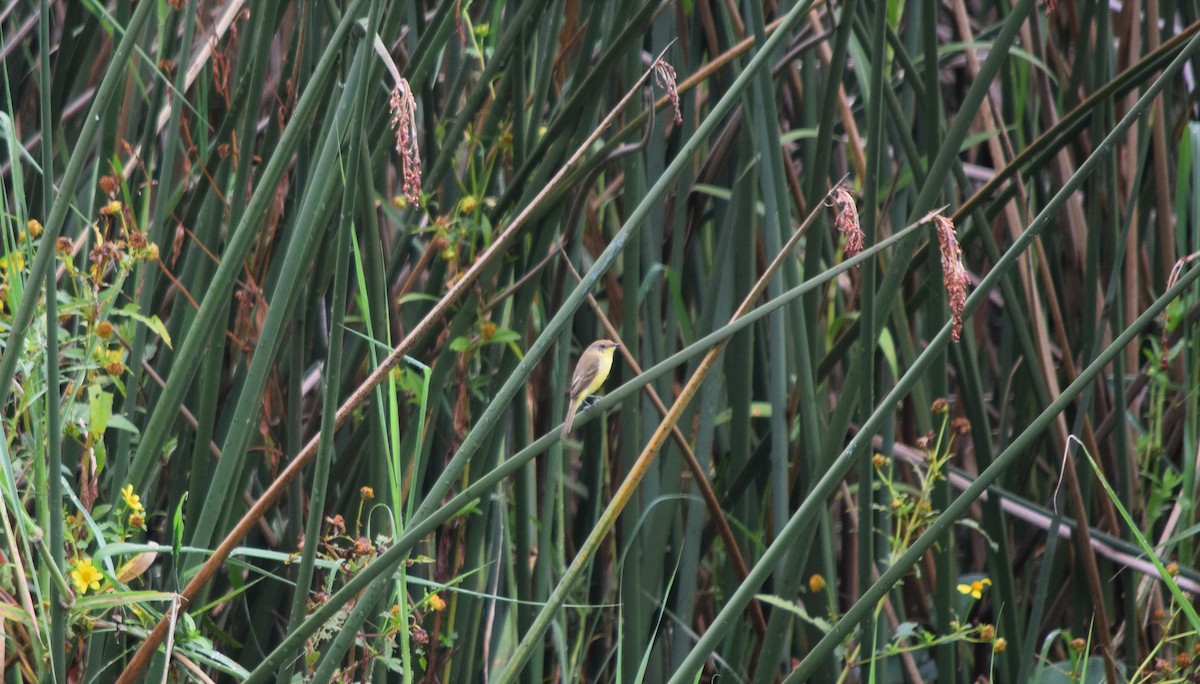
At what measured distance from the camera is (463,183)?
206 cm

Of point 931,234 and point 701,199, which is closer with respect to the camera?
point 931,234

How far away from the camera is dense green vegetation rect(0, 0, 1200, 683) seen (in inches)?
52.7

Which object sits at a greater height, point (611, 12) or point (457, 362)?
point (611, 12)

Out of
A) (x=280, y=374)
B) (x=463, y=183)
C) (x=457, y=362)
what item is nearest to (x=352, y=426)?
(x=280, y=374)

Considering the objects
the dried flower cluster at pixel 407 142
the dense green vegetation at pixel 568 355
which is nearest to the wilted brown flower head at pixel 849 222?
the dense green vegetation at pixel 568 355

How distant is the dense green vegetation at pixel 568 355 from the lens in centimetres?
134

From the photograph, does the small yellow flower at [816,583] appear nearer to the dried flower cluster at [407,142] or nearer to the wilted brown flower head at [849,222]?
the wilted brown flower head at [849,222]

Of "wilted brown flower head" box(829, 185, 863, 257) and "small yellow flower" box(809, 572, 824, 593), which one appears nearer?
"wilted brown flower head" box(829, 185, 863, 257)

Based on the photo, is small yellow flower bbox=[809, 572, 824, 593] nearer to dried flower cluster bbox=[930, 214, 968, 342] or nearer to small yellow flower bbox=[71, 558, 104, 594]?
dried flower cluster bbox=[930, 214, 968, 342]

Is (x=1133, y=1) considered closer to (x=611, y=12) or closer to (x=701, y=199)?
(x=701, y=199)

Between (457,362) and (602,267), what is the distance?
823mm

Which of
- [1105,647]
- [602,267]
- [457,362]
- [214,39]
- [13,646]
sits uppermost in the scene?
[214,39]

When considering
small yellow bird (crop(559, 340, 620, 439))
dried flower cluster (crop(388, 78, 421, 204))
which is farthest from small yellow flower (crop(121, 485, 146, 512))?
small yellow bird (crop(559, 340, 620, 439))

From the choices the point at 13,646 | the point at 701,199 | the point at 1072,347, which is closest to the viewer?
the point at 13,646
